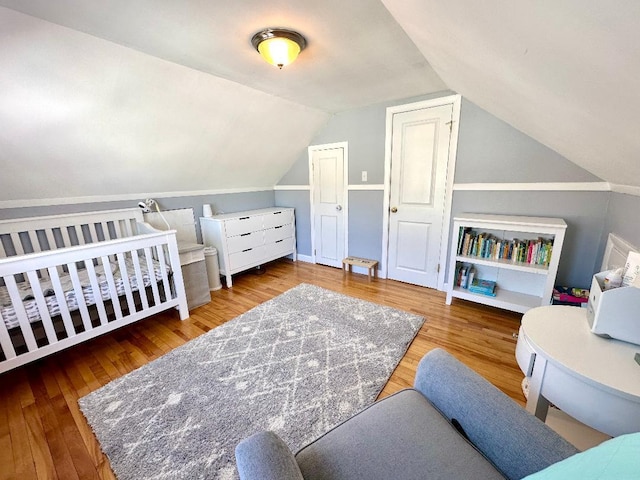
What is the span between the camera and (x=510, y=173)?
2.32 meters

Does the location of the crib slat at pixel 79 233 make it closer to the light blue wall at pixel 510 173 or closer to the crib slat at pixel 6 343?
the crib slat at pixel 6 343

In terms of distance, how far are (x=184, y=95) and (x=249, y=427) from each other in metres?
2.38

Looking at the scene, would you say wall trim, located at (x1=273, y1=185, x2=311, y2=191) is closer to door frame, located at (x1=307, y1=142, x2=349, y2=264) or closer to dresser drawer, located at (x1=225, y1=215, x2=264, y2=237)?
door frame, located at (x1=307, y1=142, x2=349, y2=264)

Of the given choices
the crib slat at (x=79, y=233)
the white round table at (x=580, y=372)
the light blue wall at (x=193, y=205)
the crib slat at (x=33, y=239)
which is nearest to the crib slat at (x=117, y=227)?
the light blue wall at (x=193, y=205)

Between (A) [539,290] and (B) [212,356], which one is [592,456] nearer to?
(B) [212,356]

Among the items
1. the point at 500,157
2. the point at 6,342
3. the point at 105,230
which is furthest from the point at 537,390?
the point at 105,230

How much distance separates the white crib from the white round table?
245 centimetres

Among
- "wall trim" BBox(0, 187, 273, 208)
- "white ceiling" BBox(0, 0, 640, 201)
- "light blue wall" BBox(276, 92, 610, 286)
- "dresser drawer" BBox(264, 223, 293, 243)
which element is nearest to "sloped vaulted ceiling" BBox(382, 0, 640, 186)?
"white ceiling" BBox(0, 0, 640, 201)

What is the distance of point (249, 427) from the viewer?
4.40ft

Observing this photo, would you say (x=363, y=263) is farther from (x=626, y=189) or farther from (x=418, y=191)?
(x=626, y=189)

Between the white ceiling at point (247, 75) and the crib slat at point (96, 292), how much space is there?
0.93 m

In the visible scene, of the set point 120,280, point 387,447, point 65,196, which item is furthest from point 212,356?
point 65,196

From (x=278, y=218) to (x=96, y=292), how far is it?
219 centimetres

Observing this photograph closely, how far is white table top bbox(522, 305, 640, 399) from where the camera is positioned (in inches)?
29.1
